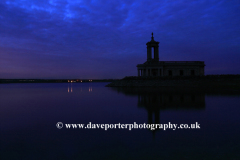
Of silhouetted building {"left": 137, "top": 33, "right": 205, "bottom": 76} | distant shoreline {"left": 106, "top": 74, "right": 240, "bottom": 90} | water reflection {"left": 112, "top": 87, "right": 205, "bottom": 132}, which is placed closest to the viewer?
water reflection {"left": 112, "top": 87, "right": 205, "bottom": 132}

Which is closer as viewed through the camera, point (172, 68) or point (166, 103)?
point (166, 103)

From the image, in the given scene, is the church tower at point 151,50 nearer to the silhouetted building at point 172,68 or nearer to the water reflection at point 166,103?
the silhouetted building at point 172,68

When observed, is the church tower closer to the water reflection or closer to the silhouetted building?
the silhouetted building

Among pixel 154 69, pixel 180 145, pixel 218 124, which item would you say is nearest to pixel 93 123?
pixel 180 145

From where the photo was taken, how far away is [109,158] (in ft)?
20.3

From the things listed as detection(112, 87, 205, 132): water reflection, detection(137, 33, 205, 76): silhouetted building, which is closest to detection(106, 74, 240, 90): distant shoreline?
detection(137, 33, 205, 76): silhouetted building

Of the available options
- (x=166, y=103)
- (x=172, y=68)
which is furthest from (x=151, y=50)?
(x=166, y=103)

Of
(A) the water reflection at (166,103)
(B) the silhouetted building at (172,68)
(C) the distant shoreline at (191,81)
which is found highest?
(B) the silhouetted building at (172,68)

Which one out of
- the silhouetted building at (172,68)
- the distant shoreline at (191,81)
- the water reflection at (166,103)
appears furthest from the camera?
the silhouetted building at (172,68)

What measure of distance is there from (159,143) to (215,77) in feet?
172

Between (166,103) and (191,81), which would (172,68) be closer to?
(191,81)

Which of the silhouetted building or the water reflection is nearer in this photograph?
the water reflection

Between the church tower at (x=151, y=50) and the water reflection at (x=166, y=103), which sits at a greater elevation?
the church tower at (x=151, y=50)

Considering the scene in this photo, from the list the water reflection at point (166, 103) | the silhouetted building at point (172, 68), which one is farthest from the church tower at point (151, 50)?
the water reflection at point (166, 103)
